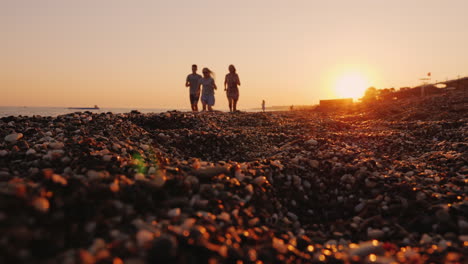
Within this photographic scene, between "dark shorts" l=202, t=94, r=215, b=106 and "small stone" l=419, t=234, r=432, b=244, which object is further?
"dark shorts" l=202, t=94, r=215, b=106

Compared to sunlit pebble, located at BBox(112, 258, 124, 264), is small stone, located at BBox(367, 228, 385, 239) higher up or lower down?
lower down

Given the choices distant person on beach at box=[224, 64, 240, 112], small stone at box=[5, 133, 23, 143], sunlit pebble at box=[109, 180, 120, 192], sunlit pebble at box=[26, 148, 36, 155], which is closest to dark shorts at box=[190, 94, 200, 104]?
distant person on beach at box=[224, 64, 240, 112]

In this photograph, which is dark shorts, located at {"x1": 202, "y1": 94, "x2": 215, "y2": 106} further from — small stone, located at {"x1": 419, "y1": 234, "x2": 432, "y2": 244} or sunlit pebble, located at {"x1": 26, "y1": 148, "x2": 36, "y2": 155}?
small stone, located at {"x1": 419, "y1": 234, "x2": 432, "y2": 244}

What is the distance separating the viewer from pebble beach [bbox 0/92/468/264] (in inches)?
71.0

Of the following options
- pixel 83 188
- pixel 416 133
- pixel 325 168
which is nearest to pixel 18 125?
pixel 83 188

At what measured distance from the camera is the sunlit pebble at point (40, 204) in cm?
183

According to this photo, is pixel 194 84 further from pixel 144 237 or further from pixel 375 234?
pixel 144 237

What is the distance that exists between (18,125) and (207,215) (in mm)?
4866

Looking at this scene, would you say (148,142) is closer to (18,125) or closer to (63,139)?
(63,139)

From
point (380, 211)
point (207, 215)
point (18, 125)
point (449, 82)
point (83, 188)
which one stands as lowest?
point (380, 211)

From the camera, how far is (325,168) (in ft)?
13.6

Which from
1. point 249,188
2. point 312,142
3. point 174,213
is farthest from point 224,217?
point 312,142

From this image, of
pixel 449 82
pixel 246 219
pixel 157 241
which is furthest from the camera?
pixel 449 82

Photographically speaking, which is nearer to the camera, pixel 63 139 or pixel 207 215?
pixel 207 215
